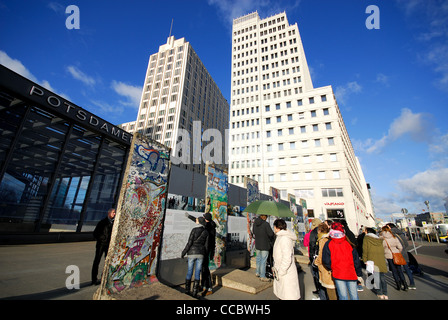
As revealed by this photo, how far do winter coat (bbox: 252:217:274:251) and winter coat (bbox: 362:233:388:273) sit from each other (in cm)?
271

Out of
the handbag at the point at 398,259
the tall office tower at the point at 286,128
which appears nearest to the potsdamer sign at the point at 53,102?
the handbag at the point at 398,259

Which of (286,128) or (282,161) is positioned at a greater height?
(286,128)

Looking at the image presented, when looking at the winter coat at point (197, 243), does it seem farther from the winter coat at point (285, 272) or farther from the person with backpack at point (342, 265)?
the person with backpack at point (342, 265)

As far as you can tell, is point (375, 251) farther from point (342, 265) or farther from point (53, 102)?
point (53, 102)

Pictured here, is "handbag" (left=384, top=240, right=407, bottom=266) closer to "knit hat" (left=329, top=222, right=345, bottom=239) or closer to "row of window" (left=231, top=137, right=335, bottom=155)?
"knit hat" (left=329, top=222, right=345, bottom=239)

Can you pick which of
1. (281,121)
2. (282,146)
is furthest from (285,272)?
(281,121)

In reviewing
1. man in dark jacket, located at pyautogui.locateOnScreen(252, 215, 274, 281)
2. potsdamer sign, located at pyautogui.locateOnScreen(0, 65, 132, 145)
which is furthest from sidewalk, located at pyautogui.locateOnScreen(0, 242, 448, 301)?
potsdamer sign, located at pyautogui.locateOnScreen(0, 65, 132, 145)

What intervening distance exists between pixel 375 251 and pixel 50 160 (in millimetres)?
21923

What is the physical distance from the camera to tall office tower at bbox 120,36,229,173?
45.8 m

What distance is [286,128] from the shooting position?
127 ft

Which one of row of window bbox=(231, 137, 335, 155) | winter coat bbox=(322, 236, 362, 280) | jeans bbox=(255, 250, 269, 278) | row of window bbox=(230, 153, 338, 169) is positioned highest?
row of window bbox=(231, 137, 335, 155)

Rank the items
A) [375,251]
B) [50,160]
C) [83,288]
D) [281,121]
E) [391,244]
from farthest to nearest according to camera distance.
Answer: [281,121]
[50,160]
[391,244]
[375,251]
[83,288]

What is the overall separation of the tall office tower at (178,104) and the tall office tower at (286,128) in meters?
12.0
